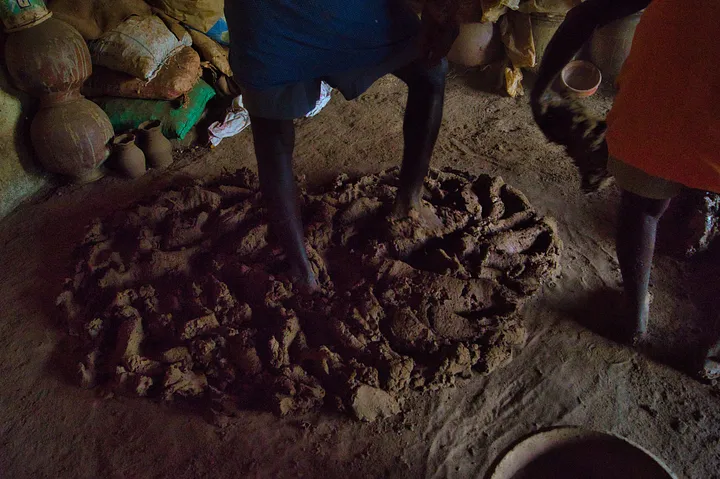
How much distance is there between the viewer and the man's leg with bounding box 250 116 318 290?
6.86 feet

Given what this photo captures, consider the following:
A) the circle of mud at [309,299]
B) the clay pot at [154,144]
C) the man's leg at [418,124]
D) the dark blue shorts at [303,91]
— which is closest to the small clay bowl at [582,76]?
the circle of mud at [309,299]

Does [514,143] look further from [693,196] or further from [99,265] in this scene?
[99,265]

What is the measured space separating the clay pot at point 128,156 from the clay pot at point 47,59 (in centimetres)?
41

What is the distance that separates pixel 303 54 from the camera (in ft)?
6.29

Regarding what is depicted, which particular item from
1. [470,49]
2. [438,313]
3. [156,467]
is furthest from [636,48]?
[470,49]

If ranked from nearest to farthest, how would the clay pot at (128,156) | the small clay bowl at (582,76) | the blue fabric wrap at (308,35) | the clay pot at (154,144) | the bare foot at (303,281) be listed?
1. the blue fabric wrap at (308,35)
2. the bare foot at (303,281)
3. the clay pot at (128,156)
4. the clay pot at (154,144)
5. the small clay bowl at (582,76)

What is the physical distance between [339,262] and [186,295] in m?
0.73

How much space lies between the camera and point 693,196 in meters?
2.68

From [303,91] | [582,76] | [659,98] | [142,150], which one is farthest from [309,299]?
[582,76]

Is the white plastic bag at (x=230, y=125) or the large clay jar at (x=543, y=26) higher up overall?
the large clay jar at (x=543, y=26)

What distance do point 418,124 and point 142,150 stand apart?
209 centimetres

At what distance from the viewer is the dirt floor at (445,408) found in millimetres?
2010

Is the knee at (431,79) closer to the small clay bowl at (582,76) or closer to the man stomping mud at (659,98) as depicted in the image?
the man stomping mud at (659,98)

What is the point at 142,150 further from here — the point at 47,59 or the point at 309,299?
the point at 309,299
